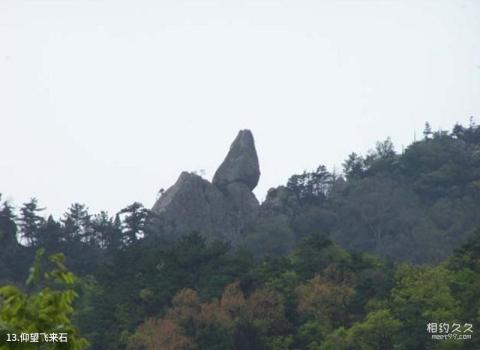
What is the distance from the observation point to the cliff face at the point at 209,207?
60781 millimetres

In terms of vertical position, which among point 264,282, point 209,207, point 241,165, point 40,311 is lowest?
point 40,311

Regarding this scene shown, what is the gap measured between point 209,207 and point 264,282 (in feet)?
75.7

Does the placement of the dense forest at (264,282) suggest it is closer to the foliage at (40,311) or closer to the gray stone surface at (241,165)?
the foliage at (40,311)

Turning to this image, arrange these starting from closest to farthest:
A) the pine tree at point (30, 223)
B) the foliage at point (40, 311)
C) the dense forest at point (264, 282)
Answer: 1. the foliage at point (40, 311)
2. the dense forest at point (264, 282)
3. the pine tree at point (30, 223)

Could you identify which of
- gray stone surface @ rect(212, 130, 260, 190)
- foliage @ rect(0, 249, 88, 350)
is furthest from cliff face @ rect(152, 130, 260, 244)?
foliage @ rect(0, 249, 88, 350)

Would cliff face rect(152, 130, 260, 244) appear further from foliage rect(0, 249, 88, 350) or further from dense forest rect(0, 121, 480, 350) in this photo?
foliage rect(0, 249, 88, 350)

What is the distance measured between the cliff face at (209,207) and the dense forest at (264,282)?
1519 millimetres

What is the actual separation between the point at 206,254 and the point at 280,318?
7.01 meters

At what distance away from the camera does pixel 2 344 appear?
7.75 metres

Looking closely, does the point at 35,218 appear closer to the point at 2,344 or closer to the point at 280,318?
the point at 280,318

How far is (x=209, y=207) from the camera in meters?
61.8

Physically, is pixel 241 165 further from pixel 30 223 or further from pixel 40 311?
pixel 40 311

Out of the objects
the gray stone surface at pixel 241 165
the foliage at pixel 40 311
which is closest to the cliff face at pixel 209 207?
the gray stone surface at pixel 241 165

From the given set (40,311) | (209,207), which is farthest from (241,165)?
(40,311)
